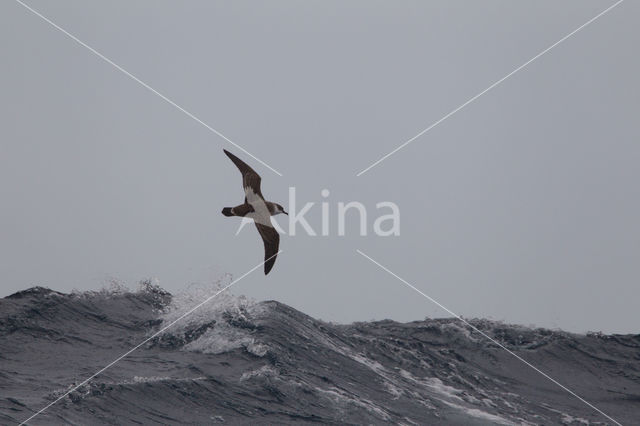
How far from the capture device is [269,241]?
27672mm

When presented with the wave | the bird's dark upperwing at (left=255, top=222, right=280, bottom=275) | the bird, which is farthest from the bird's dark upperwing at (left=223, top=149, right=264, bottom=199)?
the wave

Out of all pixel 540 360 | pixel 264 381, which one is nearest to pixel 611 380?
pixel 540 360

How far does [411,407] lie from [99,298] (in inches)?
477

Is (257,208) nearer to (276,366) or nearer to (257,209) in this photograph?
(257,209)

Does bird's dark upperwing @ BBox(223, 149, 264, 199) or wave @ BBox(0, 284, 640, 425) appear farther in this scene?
wave @ BBox(0, 284, 640, 425)

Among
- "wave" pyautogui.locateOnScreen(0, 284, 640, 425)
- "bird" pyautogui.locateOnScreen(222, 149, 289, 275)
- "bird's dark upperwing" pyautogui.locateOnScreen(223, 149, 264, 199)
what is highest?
"bird's dark upperwing" pyautogui.locateOnScreen(223, 149, 264, 199)

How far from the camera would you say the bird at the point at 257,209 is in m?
27.4

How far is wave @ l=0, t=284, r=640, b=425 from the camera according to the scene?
2812 cm

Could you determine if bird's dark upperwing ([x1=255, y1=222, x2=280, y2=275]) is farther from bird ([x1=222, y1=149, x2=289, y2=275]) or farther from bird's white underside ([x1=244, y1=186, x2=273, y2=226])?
bird's white underside ([x1=244, y1=186, x2=273, y2=226])

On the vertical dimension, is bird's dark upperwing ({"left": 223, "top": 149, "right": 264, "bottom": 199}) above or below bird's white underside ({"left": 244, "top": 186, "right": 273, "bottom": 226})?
above

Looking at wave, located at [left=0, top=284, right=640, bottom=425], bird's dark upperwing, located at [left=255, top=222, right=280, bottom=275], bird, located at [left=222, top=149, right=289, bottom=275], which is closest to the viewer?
bird's dark upperwing, located at [left=255, top=222, right=280, bottom=275]

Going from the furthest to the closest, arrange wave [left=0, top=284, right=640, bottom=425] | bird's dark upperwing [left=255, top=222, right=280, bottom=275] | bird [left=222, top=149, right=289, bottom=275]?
wave [left=0, top=284, right=640, bottom=425] < bird [left=222, top=149, right=289, bottom=275] < bird's dark upperwing [left=255, top=222, right=280, bottom=275]

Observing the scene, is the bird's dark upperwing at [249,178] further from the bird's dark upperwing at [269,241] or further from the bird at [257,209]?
the bird's dark upperwing at [269,241]

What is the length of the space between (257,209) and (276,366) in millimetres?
5639
